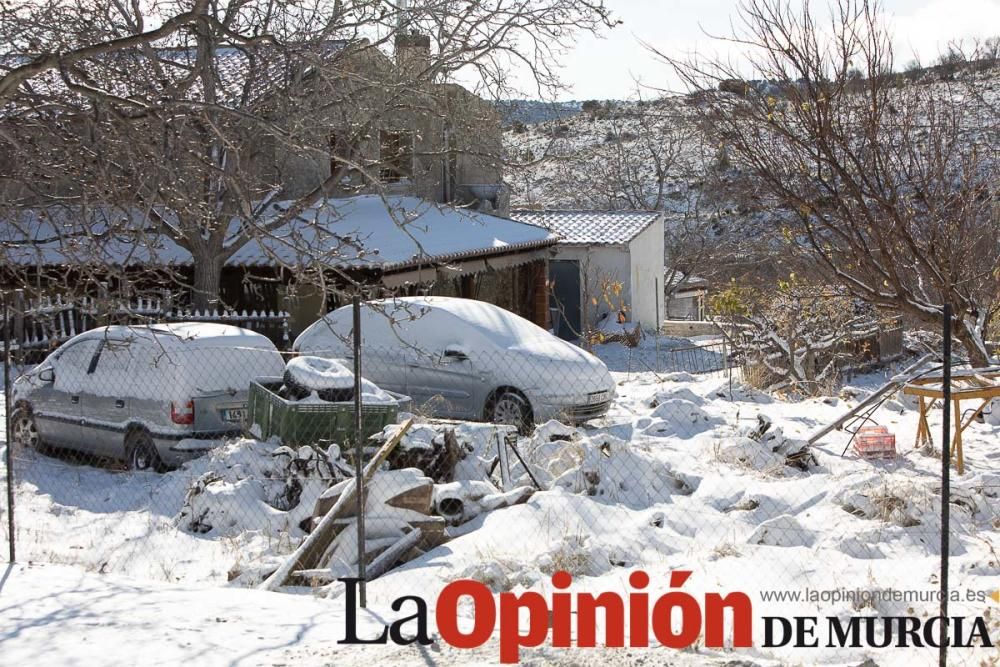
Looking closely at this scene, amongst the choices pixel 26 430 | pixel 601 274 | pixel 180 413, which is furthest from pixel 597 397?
pixel 601 274

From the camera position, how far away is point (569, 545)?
23.9ft

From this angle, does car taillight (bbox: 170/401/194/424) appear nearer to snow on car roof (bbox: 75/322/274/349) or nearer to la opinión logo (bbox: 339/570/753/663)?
snow on car roof (bbox: 75/322/274/349)

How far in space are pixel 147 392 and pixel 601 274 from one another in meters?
20.3

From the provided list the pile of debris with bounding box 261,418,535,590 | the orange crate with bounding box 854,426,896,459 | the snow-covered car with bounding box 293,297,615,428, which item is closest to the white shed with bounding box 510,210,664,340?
the snow-covered car with bounding box 293,297,615,428

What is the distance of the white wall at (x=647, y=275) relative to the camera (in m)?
30.3

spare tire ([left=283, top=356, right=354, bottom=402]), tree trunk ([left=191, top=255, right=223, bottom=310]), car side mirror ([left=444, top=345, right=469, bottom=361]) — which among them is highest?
tree trunk ([left=191, top=255, right=223, bottom=310])

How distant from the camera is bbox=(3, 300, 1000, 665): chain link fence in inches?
268

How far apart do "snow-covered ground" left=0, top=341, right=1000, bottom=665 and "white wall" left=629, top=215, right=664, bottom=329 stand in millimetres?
18975

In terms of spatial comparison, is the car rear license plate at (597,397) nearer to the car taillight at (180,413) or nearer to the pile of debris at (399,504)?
the pile of debris at (399,504)

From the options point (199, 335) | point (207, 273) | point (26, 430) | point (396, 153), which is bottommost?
point (26, 430)

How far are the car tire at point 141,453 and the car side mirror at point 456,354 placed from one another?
3560 millimetres

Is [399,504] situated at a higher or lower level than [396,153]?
lower

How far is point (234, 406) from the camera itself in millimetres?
11008

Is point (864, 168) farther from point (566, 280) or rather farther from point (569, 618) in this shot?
point (566, 280)
